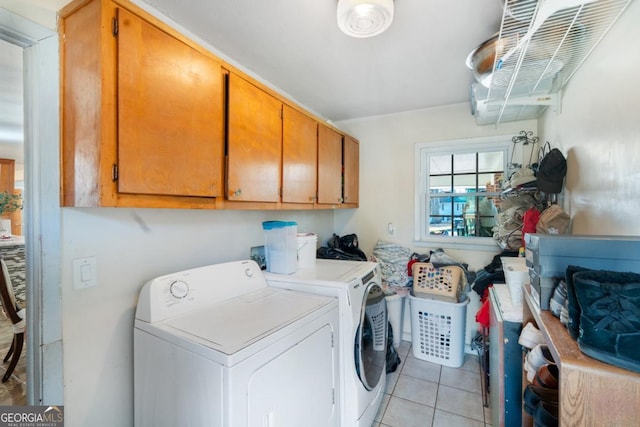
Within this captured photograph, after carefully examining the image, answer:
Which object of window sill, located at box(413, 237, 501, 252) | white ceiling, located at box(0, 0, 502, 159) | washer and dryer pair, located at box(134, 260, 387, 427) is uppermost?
white ceiling, located at box(0, 0, 502, 159)

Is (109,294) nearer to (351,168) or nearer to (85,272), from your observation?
(85,272)

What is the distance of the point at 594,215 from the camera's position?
4.25ft

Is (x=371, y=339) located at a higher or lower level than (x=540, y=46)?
lower

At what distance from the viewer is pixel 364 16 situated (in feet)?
Answer: 4.33

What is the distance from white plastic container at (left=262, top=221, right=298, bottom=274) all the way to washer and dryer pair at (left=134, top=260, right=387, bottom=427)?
9 cm

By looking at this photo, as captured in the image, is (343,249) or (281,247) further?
(343,249)

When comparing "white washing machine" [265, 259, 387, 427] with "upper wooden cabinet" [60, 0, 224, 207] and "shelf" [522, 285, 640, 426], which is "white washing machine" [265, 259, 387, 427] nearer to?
"upper wooden cabinet" [60, 0, 224, 207]

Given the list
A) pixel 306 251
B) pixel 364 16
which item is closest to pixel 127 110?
pixel 364 16

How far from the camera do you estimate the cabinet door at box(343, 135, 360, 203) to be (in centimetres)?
291

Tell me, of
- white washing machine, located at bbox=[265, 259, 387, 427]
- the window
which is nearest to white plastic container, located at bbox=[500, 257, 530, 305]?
white washing machine, located at bbox=[265, 259, 387, 427]

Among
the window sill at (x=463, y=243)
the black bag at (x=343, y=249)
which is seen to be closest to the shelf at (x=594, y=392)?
the black bag at (x=343, y=249)

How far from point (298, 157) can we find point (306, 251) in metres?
0.73

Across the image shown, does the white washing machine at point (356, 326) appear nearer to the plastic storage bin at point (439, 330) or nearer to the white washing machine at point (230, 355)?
the white washing machine at point (230, 355)

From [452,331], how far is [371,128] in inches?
89.0
